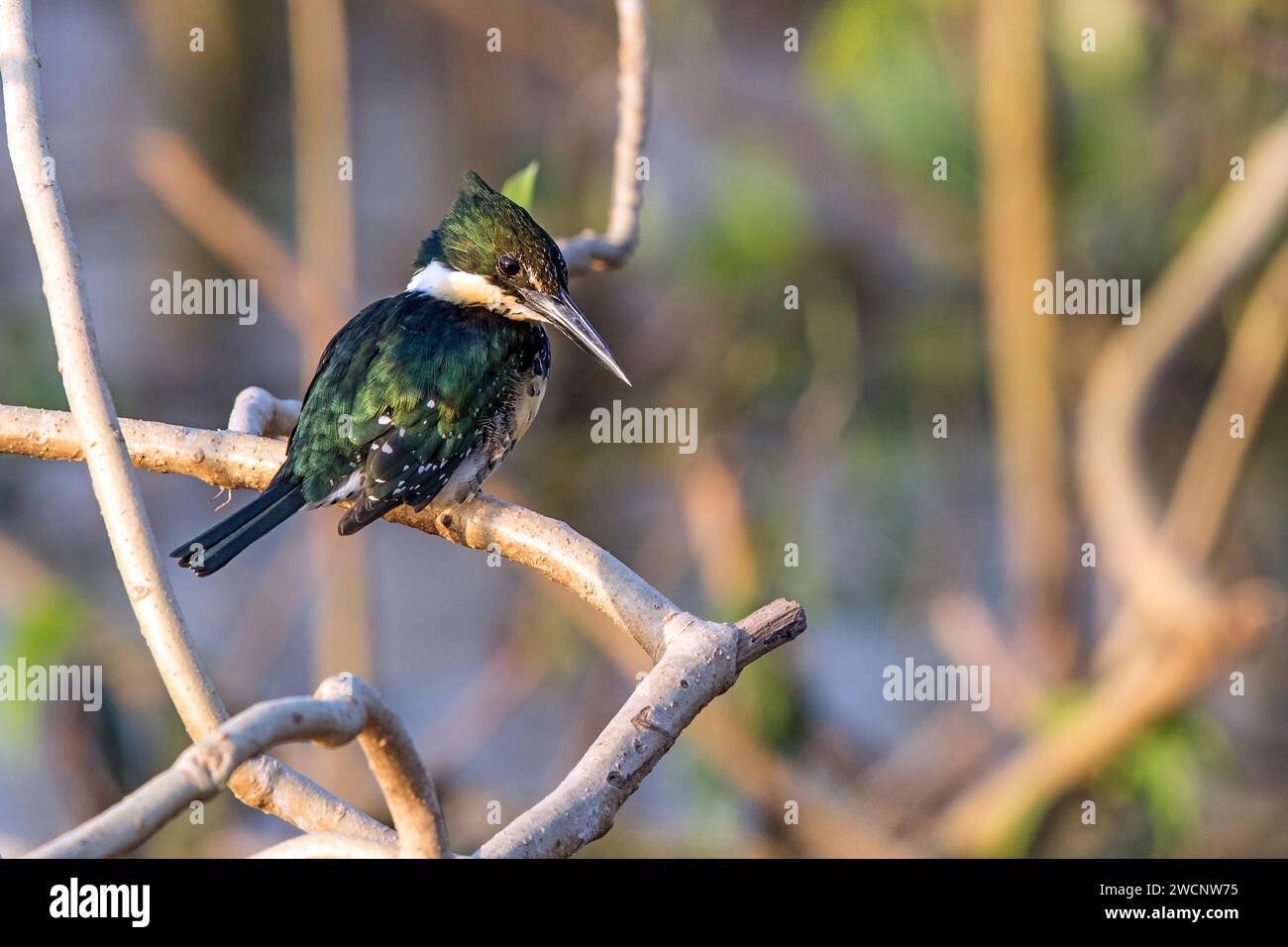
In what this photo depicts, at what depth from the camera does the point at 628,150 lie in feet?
7.13

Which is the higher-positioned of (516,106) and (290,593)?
(516,106)

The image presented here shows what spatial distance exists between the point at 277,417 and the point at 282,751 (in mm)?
2330

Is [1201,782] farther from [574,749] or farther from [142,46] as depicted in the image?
[142,46]

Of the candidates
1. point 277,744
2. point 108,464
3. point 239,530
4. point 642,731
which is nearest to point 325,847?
point 277,744

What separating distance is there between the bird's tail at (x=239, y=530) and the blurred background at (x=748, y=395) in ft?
5.91

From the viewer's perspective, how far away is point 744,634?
144 cm

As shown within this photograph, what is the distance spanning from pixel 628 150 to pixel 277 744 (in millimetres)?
1369

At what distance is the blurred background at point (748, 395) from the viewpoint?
4.13 metres

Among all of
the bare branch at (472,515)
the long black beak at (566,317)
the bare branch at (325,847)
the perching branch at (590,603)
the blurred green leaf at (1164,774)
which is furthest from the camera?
the blurred green leaf at (1164,774)

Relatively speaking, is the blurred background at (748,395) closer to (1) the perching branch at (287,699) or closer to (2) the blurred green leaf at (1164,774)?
(2) the blurred green leaf at (1164,774)

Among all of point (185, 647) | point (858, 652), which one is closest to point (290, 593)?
point (858, 652)

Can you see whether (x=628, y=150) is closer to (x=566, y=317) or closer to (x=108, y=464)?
(x=566, y=317)

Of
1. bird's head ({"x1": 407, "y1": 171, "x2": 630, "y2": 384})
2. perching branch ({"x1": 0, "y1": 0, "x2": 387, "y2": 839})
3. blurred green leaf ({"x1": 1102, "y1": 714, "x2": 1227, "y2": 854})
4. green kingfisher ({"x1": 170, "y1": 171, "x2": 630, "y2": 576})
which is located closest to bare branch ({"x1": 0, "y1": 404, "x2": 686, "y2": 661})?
green kingfisher ({"x1": 170, "y1": 171, "x2": 630, "y2": 576})

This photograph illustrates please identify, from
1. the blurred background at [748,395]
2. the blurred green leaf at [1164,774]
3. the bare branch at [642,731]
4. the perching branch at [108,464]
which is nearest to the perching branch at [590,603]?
the bare branch at [642,731]
